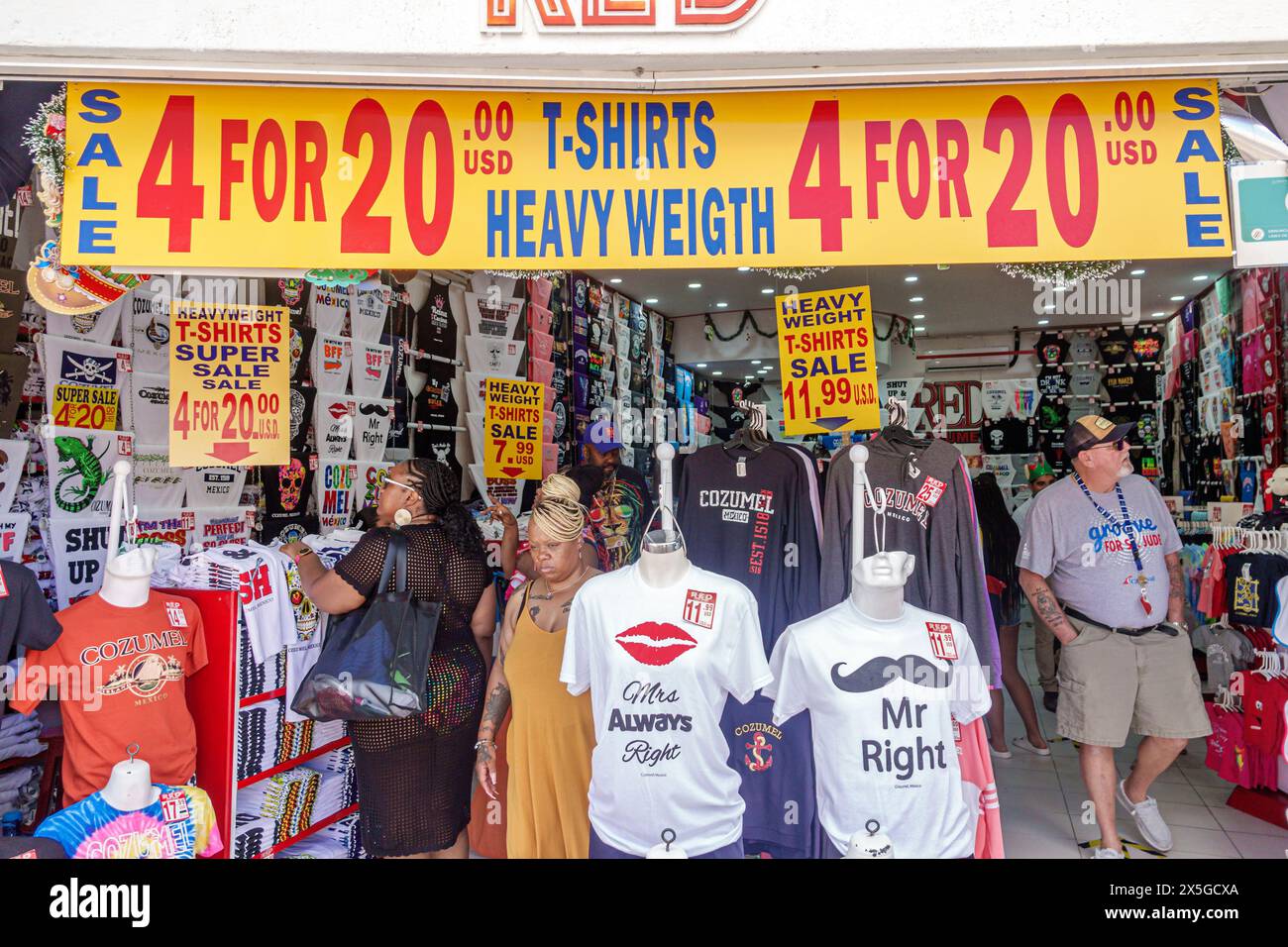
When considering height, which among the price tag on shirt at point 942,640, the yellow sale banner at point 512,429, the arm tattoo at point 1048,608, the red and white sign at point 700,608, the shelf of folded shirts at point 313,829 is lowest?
the shelf of folded shirts at point 313,829

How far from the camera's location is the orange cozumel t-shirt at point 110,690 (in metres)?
2.66

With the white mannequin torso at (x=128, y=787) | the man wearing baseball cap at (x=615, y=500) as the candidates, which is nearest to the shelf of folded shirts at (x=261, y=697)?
the white mannequin torso at (x=128, y=787)

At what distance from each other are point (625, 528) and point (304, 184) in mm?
2305

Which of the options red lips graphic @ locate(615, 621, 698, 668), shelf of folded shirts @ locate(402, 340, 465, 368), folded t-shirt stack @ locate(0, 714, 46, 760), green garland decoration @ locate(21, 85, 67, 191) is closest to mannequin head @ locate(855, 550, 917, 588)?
red lips graphic @ locate(615, 621, 698, 668)

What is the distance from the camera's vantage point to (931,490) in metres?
3.00

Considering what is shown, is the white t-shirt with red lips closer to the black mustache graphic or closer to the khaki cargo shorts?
the black mustache graphic

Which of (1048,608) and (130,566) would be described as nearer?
(130,566)

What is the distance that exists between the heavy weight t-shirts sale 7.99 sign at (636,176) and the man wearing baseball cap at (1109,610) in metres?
1.41

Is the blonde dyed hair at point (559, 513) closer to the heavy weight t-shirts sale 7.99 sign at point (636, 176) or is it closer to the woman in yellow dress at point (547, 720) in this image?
the woman in yellow dress at point (547, 720)

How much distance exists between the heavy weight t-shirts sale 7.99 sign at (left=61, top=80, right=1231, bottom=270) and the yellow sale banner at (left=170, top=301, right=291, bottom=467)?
67cm

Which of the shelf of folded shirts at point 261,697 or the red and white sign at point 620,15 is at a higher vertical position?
the red and white sign at point 620,15

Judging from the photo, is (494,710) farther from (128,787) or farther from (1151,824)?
(1151,824)

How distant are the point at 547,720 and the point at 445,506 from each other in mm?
898

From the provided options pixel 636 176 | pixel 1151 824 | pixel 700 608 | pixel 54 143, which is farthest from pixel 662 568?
pixel 1151 824
